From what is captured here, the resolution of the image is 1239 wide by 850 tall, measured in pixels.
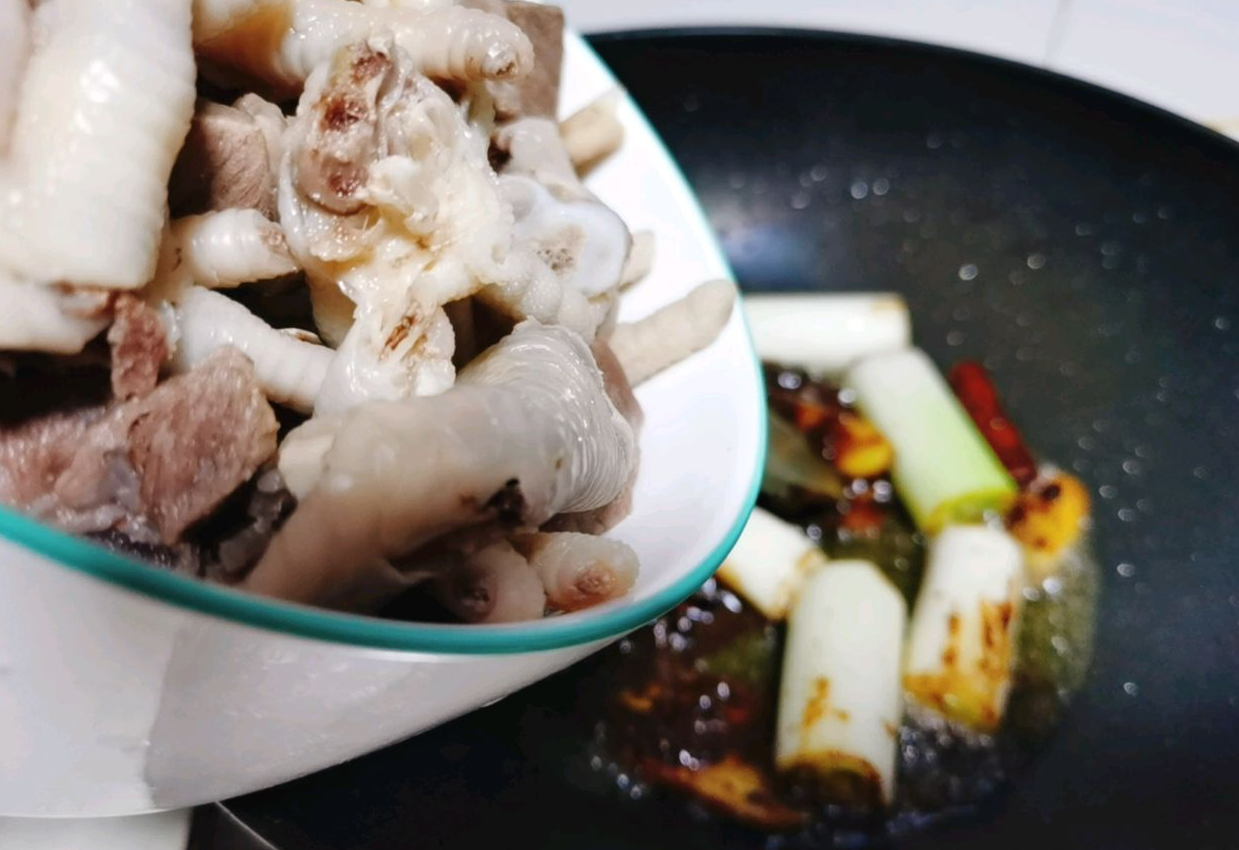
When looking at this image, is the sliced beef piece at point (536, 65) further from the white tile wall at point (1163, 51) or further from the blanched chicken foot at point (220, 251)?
the white tile wall at point (1163, 51)

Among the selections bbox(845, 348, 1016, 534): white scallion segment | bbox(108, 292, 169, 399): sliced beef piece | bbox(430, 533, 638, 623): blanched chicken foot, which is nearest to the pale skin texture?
bbox(430, 533, 638, 623): blanched chicken foot

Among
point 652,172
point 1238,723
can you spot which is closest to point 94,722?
point 652,172

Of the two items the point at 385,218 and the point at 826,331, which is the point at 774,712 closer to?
the point at 826,331

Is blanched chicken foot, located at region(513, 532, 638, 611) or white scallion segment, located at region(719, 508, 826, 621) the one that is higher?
blanched chicken foot, located at region(513, 532, 638, 611)

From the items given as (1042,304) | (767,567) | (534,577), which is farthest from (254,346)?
(1042,304)

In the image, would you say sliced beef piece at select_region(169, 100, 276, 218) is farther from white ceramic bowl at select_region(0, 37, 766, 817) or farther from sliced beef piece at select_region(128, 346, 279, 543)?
white ceramic bowl at select_region(0, 37, 766, 817)

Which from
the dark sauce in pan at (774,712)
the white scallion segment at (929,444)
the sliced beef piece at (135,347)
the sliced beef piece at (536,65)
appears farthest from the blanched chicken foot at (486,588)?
→ the white scallion segment at (929,444)
